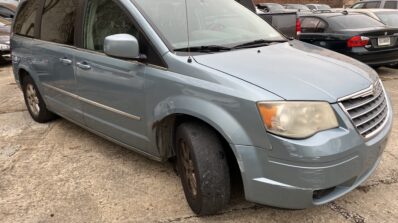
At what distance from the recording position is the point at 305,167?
233 cm

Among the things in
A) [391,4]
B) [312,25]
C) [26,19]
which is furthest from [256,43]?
[391,4]

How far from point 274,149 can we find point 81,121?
7.97ft

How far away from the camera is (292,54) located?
3.09m

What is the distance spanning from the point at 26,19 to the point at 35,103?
42.5 inches

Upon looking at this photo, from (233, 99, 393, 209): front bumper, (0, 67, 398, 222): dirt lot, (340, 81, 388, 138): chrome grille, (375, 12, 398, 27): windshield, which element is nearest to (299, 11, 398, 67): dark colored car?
(375, 12, 398, 27): windshield

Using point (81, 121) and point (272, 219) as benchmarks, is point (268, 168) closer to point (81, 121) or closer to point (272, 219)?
point (272, 219)

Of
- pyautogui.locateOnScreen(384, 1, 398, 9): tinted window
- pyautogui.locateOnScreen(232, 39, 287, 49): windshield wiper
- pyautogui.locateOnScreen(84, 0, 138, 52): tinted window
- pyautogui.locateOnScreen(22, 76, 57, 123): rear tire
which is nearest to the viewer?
pyautogui.locateOnScreen(232, 39, 287, 49): windshield wiper

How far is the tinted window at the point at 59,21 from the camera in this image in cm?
391

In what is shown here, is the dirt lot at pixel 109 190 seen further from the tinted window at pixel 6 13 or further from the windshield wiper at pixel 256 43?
the tinted window at pixel 6 13

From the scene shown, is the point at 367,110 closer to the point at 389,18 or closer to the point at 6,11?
the point at 389,18

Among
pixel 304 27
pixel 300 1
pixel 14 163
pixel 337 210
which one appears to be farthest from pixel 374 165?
pixel 300 1

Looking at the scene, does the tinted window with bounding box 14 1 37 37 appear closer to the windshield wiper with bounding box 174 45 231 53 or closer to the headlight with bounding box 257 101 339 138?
the windshield wiper with bounding box 174 45 231 53

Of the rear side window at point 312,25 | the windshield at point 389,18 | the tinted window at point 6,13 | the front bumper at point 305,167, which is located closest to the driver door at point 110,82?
the front bumper at point 305,167

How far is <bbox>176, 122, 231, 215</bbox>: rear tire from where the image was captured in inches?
105
